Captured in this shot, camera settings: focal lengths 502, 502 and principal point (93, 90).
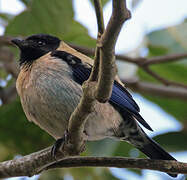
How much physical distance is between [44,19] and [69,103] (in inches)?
80.4

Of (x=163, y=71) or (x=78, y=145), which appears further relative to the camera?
(x=163, y=71)

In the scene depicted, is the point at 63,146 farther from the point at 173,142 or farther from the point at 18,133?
the point at 173,142

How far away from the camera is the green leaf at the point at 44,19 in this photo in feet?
20.4

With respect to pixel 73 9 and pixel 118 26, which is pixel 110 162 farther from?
pixel 73 9

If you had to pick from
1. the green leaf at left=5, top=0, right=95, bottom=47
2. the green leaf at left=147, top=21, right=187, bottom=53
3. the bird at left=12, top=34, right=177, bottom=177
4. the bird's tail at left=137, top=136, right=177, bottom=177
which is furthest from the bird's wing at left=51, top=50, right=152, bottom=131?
the green leaf at left=147, top=21, right=187, bottom=53

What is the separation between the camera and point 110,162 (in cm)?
427

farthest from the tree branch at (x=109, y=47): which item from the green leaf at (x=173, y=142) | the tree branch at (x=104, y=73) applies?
the green leaf at (x=173, y=142)

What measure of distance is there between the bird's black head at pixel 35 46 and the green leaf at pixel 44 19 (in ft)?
1.90

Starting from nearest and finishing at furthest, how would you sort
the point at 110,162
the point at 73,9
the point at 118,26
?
1. the point at 118,26
2. the point at 110,162
3. the point at 73,9

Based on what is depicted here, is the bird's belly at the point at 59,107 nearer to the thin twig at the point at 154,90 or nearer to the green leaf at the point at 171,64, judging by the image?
the thin twig at the point at 154,90

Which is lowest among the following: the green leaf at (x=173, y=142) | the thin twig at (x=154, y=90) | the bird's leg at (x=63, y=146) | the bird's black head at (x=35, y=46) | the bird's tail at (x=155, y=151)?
the green leaf at (x=173, y=142)

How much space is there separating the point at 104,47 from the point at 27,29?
3608 mm

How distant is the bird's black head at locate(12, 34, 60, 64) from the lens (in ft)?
18.0

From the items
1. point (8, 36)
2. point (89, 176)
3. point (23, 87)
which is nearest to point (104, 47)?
point (23, 87)
